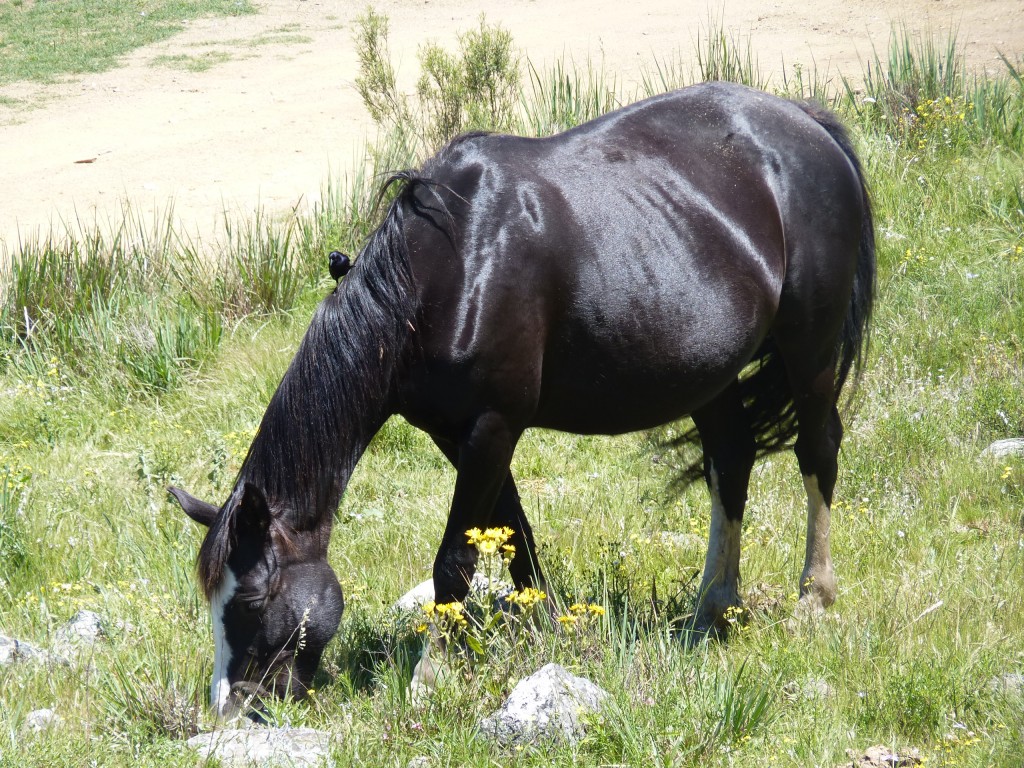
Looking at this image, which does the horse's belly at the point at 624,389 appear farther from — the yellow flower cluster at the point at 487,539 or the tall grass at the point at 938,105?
the tall grass at the point at 938,105

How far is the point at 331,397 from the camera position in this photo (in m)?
3.30

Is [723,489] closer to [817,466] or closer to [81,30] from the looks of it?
[817,466]

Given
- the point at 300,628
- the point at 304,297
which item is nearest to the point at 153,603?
the point at 300,628

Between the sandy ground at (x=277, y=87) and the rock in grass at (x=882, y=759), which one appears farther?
the sandy ground at (x=277, y=87)

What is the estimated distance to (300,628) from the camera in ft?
10.7

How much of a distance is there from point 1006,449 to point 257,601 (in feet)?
12.2

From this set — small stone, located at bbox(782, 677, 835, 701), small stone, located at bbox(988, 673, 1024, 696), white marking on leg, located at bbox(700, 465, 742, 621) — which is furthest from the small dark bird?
small stone, located at bbox(988, 673, 1024, 696)

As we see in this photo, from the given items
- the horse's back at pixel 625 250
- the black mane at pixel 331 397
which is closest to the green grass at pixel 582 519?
the black mane at pixel 331 397

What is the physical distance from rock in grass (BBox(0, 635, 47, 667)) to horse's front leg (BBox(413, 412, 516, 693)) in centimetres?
139

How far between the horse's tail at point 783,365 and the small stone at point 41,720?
2860 millimetres

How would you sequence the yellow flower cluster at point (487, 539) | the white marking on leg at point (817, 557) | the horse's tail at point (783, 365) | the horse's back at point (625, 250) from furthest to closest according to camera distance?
the horse's tail at point (783, 365)
the white marking on leg at point (817, 557)
the horse's back at point (625, 250)
the yellow flower cluster at point (487, 539)

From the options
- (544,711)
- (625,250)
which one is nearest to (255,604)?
(544,711)

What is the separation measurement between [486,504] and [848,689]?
130cm

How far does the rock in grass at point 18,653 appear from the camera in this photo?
3.65 m
